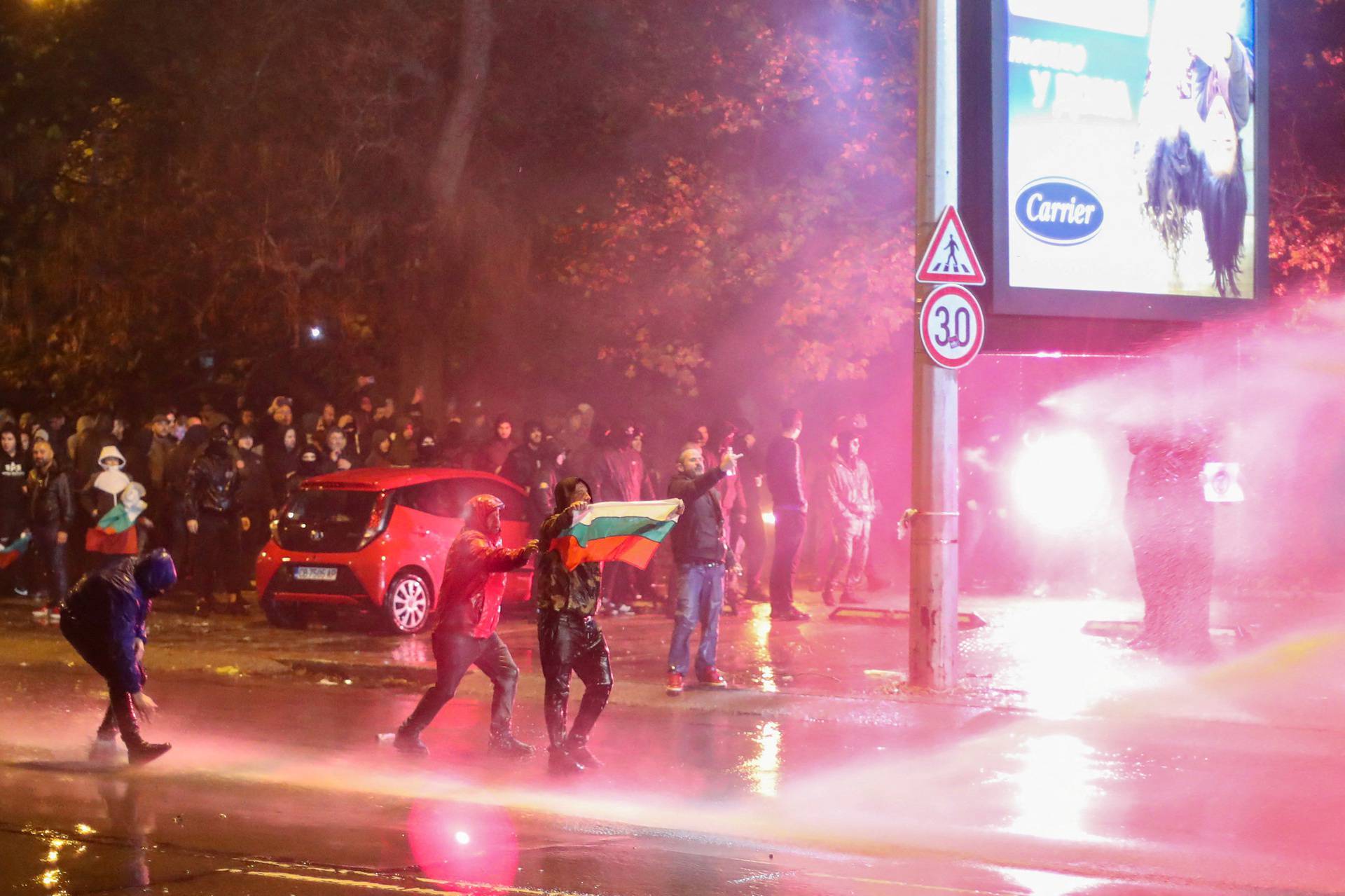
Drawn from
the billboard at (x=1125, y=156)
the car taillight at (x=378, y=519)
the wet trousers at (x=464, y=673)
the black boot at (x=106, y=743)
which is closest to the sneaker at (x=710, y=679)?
the wet trousers at (x=464, y=673)

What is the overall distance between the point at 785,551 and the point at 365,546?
4.17m

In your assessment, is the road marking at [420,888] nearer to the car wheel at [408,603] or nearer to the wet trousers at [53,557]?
the car wheel at [408,603]

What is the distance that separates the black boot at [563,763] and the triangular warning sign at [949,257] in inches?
173

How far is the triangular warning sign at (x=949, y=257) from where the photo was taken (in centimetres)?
1102

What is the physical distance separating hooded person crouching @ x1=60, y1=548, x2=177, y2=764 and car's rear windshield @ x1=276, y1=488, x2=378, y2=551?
5825mm

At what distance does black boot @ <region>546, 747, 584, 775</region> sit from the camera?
28.2 ft

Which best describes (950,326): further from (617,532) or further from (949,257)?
(617,532)

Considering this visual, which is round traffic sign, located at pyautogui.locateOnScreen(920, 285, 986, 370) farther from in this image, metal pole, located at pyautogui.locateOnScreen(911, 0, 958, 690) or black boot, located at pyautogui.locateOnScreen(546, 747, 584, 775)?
black boot, located at pyautogui.locateOnScreen(546, 747, 584, 775)

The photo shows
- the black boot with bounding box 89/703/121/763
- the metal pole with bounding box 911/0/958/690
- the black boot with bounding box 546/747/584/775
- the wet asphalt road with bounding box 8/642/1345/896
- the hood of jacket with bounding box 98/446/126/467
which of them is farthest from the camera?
the hood of jacket with bounding box 98/446/126/467

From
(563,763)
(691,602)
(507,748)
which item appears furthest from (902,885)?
(691,602)

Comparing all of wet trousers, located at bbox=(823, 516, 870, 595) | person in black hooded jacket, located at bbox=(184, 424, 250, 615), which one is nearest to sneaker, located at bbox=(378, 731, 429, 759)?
person in black hooded jacket, located at bbox=(184, 424, 250, 615)

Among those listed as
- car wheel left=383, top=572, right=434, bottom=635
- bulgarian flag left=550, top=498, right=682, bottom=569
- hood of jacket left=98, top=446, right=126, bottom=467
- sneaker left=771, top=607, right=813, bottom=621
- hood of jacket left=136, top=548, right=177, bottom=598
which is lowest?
sneaker left=771, top=607, right=813, bottom=621

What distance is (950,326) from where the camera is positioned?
439 inches

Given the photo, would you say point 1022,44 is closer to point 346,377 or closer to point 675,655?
point 675,655
